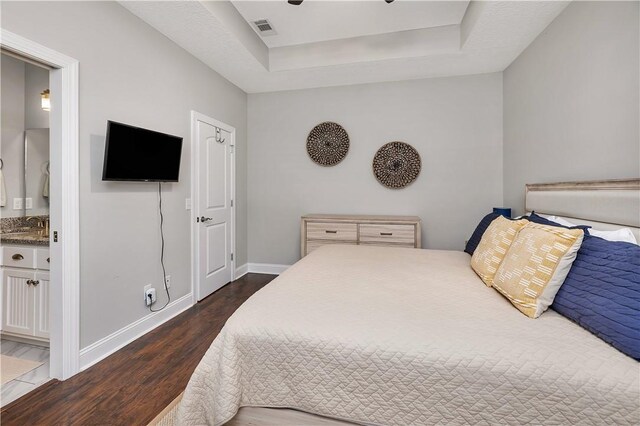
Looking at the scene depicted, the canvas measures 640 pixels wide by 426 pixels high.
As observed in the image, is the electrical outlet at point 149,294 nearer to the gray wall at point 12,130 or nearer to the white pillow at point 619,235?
the gray wall at point 12,130

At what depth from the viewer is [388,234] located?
348cm

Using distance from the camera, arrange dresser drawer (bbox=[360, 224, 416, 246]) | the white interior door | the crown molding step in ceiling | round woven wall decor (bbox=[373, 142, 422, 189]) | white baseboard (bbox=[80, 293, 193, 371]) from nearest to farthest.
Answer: white baseboard (bbox=[80, 293, 193, 371]) → the crown molding step in ceiling → the white interior door → dresser drawer (bbox=[360, 224, 416, 246]) → round woven wall decor (bbox=[373, 142, 422, 189])

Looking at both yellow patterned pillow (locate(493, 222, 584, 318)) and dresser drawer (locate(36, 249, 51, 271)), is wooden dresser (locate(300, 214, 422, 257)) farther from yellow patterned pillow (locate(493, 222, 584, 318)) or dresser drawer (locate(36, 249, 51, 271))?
dresser drawer (locate(36, 249, 51, 271))

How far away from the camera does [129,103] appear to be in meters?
2.32

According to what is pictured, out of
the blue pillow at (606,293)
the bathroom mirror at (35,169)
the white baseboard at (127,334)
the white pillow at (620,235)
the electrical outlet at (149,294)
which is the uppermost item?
the bathroom mirror at (35,169)

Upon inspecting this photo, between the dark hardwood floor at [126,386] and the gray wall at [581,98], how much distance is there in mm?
3058

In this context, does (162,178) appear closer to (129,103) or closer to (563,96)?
(129,103)

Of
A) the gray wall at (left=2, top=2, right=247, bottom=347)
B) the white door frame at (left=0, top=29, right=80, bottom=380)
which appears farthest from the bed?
the gray wall at (left=2, top=2, right=247, bottom=347)

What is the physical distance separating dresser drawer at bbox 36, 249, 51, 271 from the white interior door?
1230 millimetres

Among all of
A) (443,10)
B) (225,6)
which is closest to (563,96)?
(443,10)

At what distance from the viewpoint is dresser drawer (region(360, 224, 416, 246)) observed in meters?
3.42

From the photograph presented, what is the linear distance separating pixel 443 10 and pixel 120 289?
3.78 meters

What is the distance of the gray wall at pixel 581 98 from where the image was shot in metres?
1.69

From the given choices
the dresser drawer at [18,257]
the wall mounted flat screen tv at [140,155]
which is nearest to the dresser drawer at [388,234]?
the wall mounted flat screen tv at [140,155]
